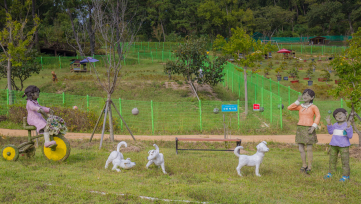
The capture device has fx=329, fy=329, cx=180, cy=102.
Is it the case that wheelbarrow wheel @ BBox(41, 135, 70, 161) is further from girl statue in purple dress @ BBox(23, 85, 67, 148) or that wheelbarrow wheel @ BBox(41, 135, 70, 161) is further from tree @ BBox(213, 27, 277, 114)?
tree @ BBox(213, 27, 277, 114)

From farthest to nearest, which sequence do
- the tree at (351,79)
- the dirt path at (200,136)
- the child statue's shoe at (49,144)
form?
the dirt path at (200,136) < the tree at (351,79) < the child statue's shoe at (49,144)

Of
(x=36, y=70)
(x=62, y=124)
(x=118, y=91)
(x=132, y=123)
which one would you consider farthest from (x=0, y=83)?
(x=62, y=124)

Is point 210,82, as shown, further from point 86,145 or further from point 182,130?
point 86,145

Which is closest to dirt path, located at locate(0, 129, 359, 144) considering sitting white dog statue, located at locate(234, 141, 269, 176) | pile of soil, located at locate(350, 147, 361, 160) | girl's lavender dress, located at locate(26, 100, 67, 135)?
pile of soil, located at locate(350, 147, 361, 160)

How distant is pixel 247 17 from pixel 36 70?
137 feet

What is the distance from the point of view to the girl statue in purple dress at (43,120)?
712 cm

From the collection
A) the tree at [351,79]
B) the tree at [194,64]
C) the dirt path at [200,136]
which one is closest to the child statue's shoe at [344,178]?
the tree at [351,79]

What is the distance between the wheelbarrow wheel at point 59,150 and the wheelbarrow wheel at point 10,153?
24.0 inches

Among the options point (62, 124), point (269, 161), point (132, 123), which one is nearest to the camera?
point (62, 124)

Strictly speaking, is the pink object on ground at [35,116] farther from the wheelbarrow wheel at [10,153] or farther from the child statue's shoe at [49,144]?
the wheelbarrow wheel at [10,153]

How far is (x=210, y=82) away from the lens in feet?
66.3

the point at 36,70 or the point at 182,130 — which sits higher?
the point at 36,70

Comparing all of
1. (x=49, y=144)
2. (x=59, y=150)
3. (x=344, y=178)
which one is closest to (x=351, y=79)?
(x=344, y=178)

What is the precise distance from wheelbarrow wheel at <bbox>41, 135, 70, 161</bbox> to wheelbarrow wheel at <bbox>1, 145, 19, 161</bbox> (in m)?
0.61
